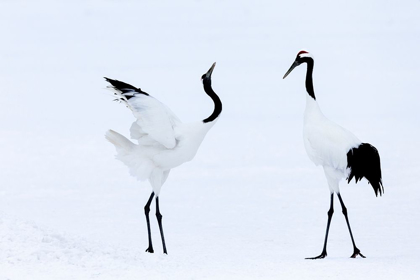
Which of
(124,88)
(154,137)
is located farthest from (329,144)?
(124,88)

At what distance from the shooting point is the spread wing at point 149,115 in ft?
26.7

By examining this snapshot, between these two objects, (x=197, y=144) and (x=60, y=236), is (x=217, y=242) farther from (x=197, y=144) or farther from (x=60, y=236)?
(x=60, y=236)

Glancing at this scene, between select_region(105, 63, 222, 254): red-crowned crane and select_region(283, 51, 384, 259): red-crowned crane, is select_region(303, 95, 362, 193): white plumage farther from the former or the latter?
select_region(105, 63, 222, 254): red-crowned crane

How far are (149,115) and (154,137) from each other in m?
0.23

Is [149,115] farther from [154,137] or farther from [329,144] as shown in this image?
[329,144]

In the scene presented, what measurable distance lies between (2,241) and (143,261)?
121 centimetres

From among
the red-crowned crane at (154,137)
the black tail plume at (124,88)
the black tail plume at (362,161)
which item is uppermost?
the black tail plume at (124,88)

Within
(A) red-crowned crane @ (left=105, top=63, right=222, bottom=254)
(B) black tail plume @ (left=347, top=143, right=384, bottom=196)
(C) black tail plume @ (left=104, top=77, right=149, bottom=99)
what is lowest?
(B) black tail plume @ (left=347, top=143, right=384, bottom=196)

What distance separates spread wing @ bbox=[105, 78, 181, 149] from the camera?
8.12 m

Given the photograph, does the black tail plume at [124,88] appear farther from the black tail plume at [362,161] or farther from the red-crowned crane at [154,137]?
the black tail plume at [362,161]

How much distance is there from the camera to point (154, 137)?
8148 millimetres

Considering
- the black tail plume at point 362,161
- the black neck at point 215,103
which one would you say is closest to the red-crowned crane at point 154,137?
the black neck at point 215,103

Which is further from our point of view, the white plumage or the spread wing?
the white plumage

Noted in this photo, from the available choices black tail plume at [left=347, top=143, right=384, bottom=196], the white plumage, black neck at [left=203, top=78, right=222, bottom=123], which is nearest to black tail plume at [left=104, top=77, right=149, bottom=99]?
black neck at [left=203, top=78, right=222, bottom=123]
